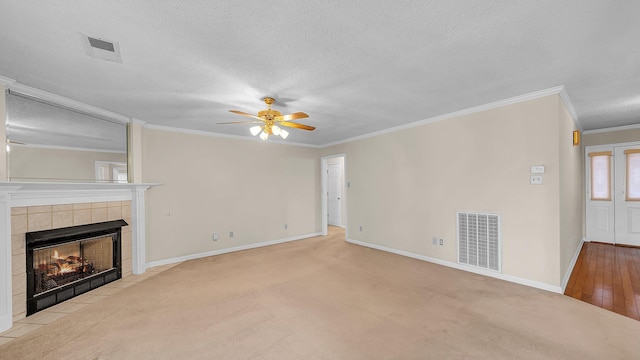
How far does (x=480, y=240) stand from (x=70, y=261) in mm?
5700

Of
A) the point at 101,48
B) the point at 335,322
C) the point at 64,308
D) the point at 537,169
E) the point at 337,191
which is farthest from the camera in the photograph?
the point at 337,191

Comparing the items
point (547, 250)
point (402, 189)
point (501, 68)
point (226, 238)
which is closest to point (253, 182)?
point (226, 238)

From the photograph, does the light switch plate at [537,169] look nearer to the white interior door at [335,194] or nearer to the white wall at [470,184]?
the white wall at [470,184]

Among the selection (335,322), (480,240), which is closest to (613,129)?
(480,240)

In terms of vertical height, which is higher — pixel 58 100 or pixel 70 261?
pixel 58 100

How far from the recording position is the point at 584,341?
2.08 metres

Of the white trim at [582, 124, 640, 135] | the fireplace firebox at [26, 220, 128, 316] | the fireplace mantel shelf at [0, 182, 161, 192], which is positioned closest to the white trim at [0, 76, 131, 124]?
the fireplace mantel shelf at [0, 182, 161, 192]

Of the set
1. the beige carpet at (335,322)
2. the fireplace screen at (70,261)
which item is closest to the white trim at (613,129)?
the beige carpet at (335,322)

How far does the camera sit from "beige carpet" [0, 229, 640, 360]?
2004mm

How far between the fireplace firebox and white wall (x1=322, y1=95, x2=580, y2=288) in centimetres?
441

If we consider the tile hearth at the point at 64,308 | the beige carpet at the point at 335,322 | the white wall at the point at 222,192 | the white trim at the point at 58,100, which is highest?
the white trim at the point at 58,100

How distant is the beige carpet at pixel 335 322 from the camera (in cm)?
200

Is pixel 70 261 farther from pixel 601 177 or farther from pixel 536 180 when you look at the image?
pixel 601 177

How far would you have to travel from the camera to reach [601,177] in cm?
524
